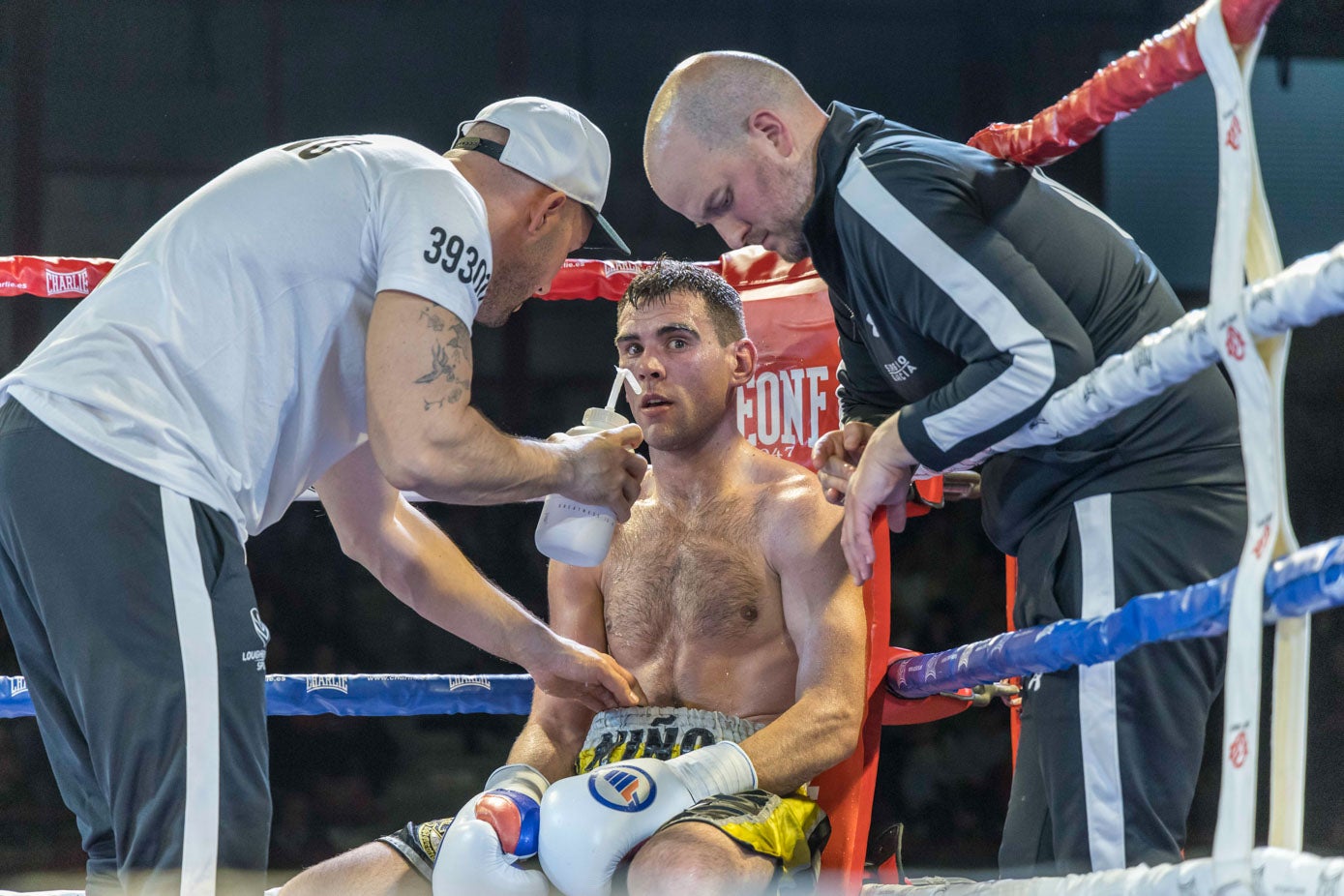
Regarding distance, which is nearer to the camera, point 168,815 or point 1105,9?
point 168,815

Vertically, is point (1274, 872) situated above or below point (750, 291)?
below

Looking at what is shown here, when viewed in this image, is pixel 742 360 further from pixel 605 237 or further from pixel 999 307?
pixel 999 307

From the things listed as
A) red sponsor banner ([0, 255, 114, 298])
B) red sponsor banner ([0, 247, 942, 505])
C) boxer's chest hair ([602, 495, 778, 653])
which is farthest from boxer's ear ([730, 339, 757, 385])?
red sponsor banner ([0, 255, 114, 298])

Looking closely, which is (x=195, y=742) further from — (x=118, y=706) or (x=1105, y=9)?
(x=1105, y=9)

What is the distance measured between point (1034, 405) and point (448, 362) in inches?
24.1

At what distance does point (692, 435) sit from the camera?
2143 mm

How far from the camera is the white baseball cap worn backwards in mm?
1544

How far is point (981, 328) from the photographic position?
4.20 ft

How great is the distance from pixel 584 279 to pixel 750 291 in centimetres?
33

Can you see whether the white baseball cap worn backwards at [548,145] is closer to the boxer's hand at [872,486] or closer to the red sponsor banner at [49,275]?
the boxer's hand at [872,486]

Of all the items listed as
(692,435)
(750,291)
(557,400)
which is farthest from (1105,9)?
(692,435)

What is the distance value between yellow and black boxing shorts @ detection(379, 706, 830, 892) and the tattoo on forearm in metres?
0.70

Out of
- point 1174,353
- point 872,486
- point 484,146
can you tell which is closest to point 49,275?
point 484,146

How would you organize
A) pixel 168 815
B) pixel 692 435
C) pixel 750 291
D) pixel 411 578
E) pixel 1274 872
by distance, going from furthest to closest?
pixel 750 291
pixel 692 435
pixel 411 578
pixel 168 815
pixel 1274 872
